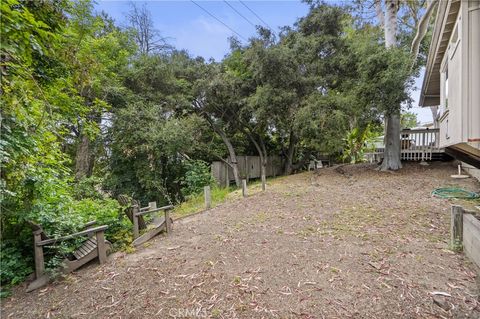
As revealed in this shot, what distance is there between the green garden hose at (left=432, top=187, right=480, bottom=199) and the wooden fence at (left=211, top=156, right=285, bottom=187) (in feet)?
25.9

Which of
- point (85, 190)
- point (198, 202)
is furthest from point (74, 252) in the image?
point (85, 190)

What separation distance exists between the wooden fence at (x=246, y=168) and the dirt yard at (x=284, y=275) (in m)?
6.33

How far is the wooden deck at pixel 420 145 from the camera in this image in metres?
10.5

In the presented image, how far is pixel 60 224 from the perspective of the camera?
11.0ft

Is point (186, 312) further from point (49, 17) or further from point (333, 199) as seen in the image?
point (333, 199)

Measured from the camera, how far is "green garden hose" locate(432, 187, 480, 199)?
5805 mm

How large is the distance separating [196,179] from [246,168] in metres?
4.00

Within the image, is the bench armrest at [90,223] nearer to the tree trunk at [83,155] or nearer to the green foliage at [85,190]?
the green foliage at [85,190]

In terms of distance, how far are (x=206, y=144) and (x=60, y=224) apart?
838 cm


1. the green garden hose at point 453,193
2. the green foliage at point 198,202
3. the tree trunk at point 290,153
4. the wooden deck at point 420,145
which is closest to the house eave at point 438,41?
the wooden deck at point 420,145

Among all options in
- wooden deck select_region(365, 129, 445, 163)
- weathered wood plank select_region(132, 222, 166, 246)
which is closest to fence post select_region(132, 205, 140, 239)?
weathered wood plank select_region(132, 222, 166, 246)

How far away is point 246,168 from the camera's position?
13.0 meters

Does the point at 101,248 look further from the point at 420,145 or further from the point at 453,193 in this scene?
the point at 420,145

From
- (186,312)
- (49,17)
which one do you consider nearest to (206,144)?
(49,17)
